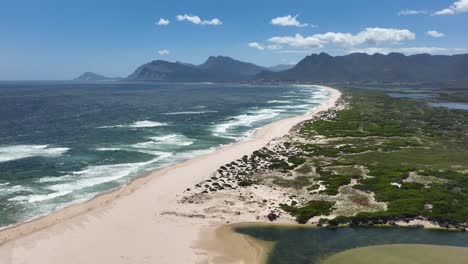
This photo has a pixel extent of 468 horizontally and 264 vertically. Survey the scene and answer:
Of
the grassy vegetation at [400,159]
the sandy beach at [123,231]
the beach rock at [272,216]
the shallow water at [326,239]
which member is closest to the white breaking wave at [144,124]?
the grassy vegetation at [400,159]

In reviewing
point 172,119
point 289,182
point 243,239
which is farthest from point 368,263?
point 172,119

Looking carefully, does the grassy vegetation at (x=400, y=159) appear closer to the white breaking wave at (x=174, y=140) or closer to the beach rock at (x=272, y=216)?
the beach rock at (x=272, y=216)

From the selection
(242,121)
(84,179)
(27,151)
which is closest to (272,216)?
(84,179)

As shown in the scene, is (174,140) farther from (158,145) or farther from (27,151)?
(27,151)

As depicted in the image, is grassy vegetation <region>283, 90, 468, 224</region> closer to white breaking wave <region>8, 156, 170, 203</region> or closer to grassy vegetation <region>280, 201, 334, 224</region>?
grassy vegetation <region>280, 201, 334, 224</region>

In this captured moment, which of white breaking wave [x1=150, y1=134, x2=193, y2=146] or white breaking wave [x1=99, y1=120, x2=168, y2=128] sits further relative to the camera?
white breaking wave [x1=99, y1=120, x2=168, y2=128]

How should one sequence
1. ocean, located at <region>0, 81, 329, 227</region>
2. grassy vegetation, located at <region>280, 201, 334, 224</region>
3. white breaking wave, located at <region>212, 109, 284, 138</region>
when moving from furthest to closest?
1. white breaking wave, located at <region>212, 109, 284, 138</region>
2. ocean, located at <region>0, 81, 329, 227</region>
3. grassy vegetation, located at <region>280, 201, 334, 224</region>

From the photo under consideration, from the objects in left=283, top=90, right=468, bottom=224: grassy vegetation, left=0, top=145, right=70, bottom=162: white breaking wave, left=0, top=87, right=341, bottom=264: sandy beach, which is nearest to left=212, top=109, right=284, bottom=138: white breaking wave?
left=283, top=90, right=468, bottom=224: grassy vegetation
